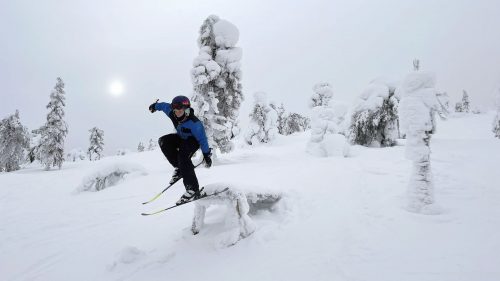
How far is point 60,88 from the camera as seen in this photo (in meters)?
33.0

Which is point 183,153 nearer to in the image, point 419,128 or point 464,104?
point 419,128

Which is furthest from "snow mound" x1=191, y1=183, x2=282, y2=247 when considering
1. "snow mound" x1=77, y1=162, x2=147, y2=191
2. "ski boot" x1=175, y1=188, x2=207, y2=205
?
"snow mound" x1=77, y1=162, x2=147, y2=191

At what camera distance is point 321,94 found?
121ft

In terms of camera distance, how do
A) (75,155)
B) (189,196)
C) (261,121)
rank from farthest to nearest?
(75,155) → (261,121) → (189,196)

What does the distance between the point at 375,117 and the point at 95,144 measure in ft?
174

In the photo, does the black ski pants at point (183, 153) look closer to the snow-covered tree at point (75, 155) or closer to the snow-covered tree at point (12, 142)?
the snow-covered tree at point (12, 142)

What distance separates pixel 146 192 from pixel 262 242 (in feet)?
22.9

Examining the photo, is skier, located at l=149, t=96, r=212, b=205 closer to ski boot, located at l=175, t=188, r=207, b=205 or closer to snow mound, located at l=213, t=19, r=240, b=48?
ski boot, located at l=175, t=188, r=207, b=205

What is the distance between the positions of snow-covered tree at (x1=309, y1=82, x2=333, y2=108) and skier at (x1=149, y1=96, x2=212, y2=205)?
108 ft

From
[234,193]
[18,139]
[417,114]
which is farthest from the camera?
[18,139]

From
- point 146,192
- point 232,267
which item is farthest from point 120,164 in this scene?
point 232,267

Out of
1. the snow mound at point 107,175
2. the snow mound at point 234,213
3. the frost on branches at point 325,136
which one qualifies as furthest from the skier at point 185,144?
the frost on branches at point 325,136

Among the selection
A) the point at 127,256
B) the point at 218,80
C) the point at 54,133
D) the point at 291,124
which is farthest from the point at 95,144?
the point at 127,256

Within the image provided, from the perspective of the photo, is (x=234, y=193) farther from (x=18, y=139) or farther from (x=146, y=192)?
(x=18, y=139)
